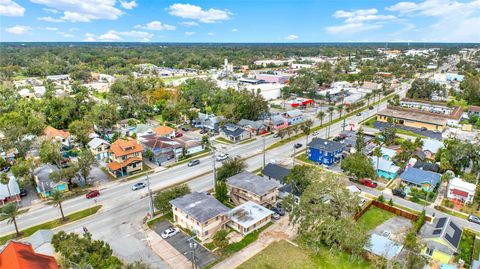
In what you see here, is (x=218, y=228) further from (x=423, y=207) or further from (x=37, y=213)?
(x=423, y=207)

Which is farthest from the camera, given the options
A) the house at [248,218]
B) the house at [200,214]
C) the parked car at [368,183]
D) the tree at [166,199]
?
the parked car at [368,183]

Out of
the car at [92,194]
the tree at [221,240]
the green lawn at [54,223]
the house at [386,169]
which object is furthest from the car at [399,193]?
the car at [92,194]

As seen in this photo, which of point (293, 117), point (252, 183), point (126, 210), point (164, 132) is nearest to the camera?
point (126, 210)

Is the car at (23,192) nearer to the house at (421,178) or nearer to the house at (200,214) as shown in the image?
the house at (200,214)

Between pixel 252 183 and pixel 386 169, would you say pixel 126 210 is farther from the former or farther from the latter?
pixel 386 169

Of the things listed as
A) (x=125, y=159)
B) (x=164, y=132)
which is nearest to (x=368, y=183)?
(x=125, y=159)

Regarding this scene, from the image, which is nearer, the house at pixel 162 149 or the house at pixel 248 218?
the house at pixel 248 218

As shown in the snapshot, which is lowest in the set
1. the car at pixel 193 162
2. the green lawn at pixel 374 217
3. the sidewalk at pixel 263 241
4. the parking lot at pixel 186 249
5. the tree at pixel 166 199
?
the green lawn at pixel 374 217
